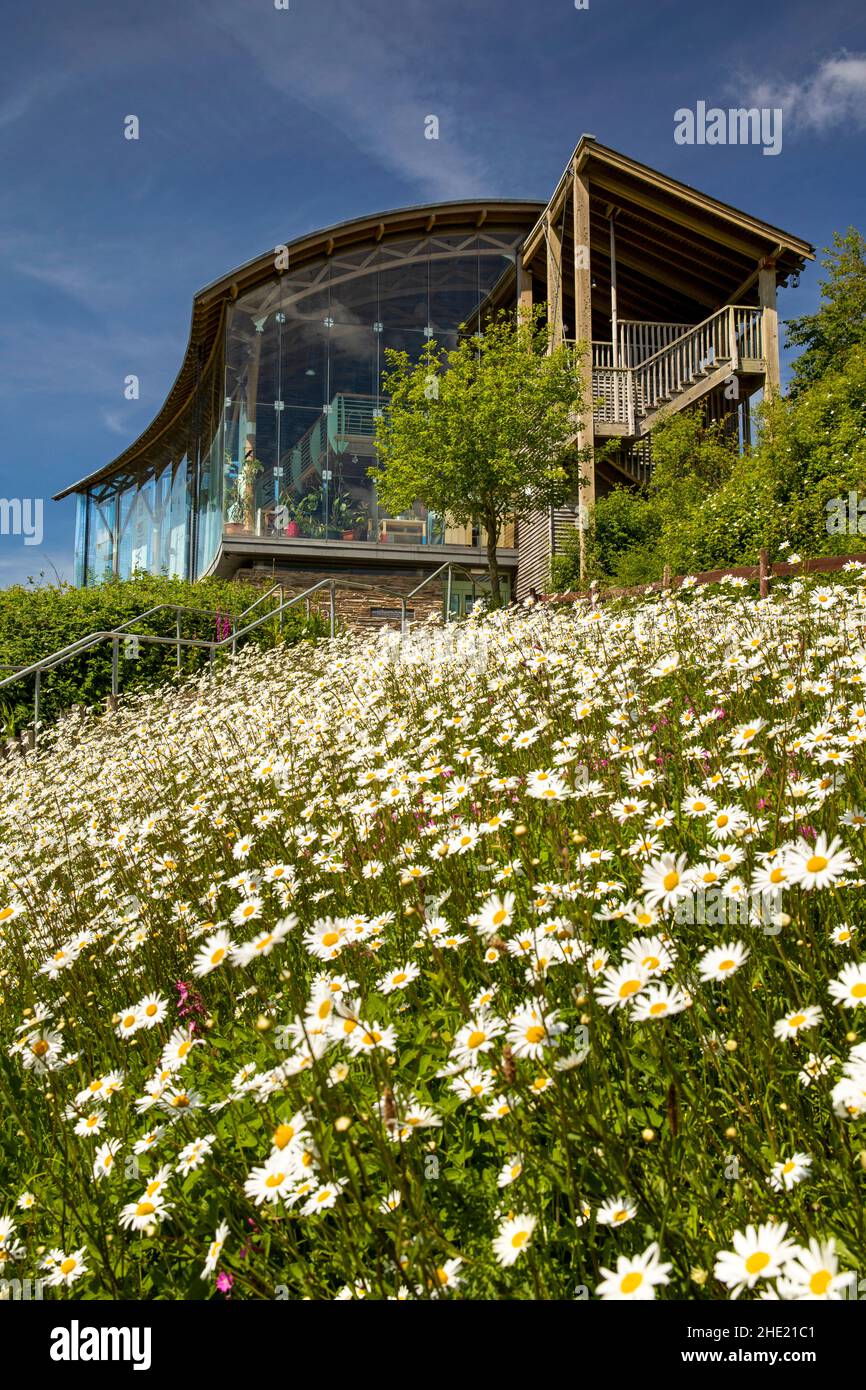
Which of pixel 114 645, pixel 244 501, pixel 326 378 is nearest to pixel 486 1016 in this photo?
pixel 114 645

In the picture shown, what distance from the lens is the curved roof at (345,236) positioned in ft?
66.9

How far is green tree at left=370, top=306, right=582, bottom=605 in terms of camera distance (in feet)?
51.5

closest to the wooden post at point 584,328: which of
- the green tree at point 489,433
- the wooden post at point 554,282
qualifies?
the wooden post at point 554,282

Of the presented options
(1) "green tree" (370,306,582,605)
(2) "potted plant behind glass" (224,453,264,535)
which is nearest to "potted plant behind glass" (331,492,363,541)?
(2) "potted plant behind glass" (224,453,264,535)

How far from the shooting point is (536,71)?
6.28 metres

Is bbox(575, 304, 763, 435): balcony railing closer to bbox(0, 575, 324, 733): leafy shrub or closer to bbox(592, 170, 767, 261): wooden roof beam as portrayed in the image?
bbox(592, 170, 767, 261): wooden roof beam

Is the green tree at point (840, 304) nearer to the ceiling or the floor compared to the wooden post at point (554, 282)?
nearer to the ceiling

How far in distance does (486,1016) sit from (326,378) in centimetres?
2050

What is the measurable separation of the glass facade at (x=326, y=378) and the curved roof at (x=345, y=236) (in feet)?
0.74

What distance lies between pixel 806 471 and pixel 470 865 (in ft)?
35.6

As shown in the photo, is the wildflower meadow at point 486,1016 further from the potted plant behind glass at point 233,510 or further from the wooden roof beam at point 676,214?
the wooden roof beam at point 676,214

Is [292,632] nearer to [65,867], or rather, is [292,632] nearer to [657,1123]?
[65,867]

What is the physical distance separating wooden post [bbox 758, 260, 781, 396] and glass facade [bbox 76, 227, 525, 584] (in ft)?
22.3

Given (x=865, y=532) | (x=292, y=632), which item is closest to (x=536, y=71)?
(x=865, y=532)
